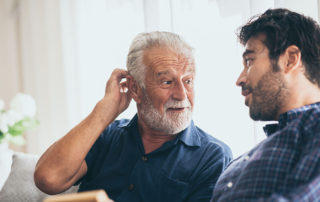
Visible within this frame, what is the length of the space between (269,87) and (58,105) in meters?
2.31

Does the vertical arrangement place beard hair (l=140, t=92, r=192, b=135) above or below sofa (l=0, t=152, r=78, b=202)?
above

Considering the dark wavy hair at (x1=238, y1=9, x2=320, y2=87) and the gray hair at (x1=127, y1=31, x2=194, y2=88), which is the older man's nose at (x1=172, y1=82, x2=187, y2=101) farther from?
the dark wavy hair at (x1=238, y1=9, x2=320, y2=87)

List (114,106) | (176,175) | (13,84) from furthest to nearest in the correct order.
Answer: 1. (13,84)
2. (114,106)
3. (176,175)

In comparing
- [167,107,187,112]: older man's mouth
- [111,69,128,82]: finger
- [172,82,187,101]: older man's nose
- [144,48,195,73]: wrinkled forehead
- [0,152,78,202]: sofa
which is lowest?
[0,152,78,202]: sofa

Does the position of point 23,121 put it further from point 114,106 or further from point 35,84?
point 114,106

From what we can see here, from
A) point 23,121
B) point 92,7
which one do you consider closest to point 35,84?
point 23,121

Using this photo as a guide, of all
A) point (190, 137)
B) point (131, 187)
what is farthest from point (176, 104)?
point (131, 187)

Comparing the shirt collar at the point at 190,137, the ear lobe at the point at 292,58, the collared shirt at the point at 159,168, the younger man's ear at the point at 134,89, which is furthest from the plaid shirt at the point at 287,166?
the younger man's ear at the point at 134,89

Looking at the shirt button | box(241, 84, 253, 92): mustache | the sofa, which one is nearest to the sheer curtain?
box(241, 84, 253, 92): mustache

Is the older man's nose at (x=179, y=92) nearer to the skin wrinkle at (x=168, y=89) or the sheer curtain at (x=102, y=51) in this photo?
the skin wrinkle at (x=168, y=89)

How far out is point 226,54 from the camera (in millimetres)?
2057

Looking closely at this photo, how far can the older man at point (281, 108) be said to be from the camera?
1.06 metres

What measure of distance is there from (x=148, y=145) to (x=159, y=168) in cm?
18

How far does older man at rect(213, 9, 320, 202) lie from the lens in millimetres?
1062
